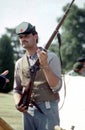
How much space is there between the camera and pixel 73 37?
72.0 meters

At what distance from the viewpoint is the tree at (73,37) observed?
69.4 meters

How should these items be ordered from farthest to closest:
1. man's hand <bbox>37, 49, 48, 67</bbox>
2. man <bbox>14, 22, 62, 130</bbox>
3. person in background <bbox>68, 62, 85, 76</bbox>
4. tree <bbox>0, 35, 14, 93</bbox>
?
tree <bbox>0, 35, 14, 93</bbox>, person in background <bbox>68, 62, 85, 76</bbox>, man <bbox>14, 22, 62, 130</bbox>, man's hand <bbox>37, 49, 48, 67</bbox>

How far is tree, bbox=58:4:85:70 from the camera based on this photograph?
69.4m

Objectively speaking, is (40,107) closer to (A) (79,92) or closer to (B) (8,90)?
(A) (79,92)

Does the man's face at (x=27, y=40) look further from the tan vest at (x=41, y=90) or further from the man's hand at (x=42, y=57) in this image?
the man's hand at (x=42, y=57)

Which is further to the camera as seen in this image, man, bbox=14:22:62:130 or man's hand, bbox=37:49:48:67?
man, bbox=14:22:62:130

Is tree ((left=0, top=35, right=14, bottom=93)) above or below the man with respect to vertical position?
below

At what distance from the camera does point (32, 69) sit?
14.8 ft

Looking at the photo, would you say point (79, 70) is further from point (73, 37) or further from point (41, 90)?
point (73, 37)

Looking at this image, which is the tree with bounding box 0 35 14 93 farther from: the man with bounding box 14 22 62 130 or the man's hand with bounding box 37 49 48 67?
the man's hand with bounding box 37 49 48 67

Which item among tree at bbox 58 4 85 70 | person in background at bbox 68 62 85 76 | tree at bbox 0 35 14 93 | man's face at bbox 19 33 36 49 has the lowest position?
tree at bbox 58 4 85 70

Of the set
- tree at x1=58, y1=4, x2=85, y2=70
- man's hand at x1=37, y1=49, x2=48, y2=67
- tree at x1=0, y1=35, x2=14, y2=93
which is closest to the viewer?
man's hand at x1=37, y1=49, x2=48, y2=67

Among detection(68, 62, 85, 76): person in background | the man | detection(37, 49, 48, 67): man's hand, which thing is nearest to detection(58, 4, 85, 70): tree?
detection(68, 62, 85, 76): person in background

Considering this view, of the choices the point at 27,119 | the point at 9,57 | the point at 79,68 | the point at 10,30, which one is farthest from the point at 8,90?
the point at 10,30
